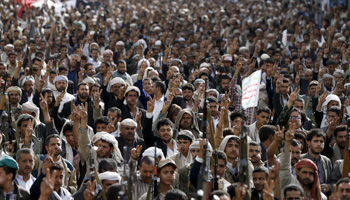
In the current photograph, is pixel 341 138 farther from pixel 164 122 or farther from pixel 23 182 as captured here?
pixel 23 182

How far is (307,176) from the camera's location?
24.1 ft

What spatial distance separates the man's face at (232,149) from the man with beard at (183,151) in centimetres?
44

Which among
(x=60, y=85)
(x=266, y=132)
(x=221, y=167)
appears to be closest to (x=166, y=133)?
(x=266, y=132)

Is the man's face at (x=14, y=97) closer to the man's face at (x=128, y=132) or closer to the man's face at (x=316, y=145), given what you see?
the man's face at (x=128, y=132)

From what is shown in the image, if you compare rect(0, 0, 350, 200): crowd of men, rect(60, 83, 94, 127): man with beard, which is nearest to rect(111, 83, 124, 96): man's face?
rect(0, 0, 350, 200): crowd of men

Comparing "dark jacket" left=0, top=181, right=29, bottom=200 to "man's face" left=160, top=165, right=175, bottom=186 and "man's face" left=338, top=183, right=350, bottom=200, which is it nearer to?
"man's face" left=160, top=165, right=175, bottom=186

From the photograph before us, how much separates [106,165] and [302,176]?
206 centimetres

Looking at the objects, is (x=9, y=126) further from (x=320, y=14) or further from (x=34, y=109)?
(x=320, y=14)

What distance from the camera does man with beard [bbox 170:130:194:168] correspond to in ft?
26.9

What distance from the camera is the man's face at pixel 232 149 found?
8.02 meters

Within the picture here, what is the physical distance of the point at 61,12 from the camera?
23609 mm

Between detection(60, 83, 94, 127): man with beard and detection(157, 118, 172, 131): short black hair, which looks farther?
detection(60, 83, 94, 127): man with beard

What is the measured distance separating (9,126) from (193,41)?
10.3 m

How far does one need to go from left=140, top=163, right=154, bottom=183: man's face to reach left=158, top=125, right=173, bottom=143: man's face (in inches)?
60.6
